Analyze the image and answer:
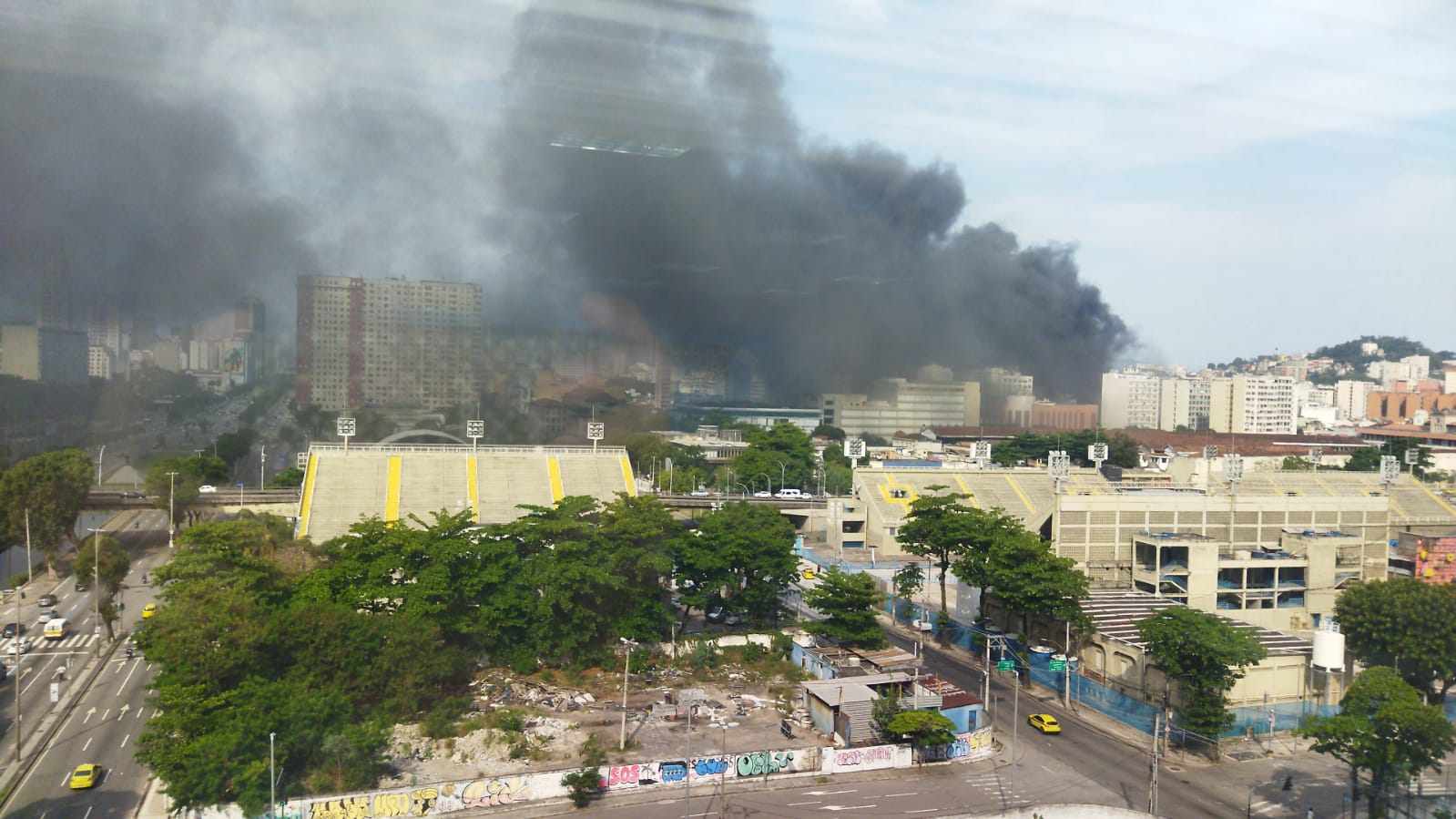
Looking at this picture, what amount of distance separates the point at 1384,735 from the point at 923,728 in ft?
11.6

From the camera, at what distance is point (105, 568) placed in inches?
516

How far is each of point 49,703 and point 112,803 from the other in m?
3.27

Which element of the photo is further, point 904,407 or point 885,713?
point 904,407

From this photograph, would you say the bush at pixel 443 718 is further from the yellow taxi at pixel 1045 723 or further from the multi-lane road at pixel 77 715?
the yellow taxi at pixel 1045 723

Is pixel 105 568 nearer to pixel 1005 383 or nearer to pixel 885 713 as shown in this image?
pixel 885 713

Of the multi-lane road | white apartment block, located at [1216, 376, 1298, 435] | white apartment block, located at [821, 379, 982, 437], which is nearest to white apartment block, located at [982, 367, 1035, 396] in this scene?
white apartment block, located at [821, 379, 982, 437]

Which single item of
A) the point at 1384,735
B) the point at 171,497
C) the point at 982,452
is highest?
the point at 982,452

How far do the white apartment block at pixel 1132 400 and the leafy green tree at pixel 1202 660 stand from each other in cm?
4171

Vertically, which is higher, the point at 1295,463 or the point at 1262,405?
the point at 1262,405

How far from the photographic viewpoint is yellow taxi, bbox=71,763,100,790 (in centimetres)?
774

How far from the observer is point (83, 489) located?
669 inches

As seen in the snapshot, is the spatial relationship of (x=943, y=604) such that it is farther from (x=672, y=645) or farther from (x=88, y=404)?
(x=88, y=404)

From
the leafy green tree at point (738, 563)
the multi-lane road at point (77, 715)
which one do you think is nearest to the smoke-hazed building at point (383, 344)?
the multi-lane road at point (77, 715)

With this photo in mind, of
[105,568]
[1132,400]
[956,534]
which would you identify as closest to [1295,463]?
[1132,400]
